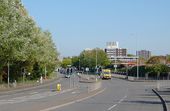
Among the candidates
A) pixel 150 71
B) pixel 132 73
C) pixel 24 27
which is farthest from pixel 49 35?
pixel 24 27

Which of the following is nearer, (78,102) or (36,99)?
(78,102)

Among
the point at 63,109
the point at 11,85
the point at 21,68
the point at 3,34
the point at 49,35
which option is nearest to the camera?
the point at 63,109

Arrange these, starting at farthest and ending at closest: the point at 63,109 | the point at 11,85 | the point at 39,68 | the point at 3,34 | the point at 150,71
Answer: the point at 150,71 → the point at 39,68 → the point at 11,85 → the point at 3,34 → the point at 63,109

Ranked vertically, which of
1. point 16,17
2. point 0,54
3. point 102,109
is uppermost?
point 16,17

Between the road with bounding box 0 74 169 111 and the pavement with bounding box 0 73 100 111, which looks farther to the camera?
the road with bounding box 0 74 169 111

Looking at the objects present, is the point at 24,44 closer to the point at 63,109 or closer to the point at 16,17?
the point at 16,17

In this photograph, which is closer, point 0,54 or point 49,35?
point 0,54

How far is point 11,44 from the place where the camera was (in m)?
54.9

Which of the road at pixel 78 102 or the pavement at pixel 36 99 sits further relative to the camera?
the road at pixel 78 102

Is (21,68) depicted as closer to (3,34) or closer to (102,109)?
(3,34)

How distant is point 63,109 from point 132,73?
11481 centimetres

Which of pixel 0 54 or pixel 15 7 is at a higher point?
pixel 15 7

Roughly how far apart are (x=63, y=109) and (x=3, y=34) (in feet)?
87.0

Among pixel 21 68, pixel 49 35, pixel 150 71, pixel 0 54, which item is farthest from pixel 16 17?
pixel 150 71
